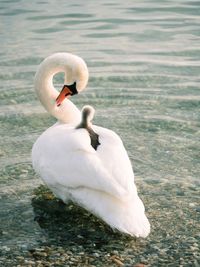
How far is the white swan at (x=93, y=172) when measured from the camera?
6418 mm

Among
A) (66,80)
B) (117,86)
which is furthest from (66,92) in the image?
(117,86)

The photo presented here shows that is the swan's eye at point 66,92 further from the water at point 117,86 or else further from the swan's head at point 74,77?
the water at point 117,86

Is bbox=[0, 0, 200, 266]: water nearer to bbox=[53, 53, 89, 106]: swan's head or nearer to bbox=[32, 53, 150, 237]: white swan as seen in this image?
bbox=[32, 53, 150, 237]: white swan

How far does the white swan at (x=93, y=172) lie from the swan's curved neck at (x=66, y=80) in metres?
0.79

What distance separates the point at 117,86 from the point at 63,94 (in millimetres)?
3675

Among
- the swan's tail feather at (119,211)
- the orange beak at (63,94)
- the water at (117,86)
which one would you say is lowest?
the water at (117,86)

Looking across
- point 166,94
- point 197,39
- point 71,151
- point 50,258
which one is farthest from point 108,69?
point 50,258

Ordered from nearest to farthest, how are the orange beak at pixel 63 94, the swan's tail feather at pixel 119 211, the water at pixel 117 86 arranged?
the swan's tail feather at pixel 119 211
the water at pixel 117 86
the orange beak at pixel 63 94

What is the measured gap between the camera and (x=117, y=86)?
12211 mm

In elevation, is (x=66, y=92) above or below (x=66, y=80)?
below

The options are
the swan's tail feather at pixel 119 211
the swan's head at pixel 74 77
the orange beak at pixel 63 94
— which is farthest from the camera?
the orange beak at pixel 63 94

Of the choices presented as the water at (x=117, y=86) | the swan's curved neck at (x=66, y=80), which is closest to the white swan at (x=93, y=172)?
the water at (x=117, y=86)

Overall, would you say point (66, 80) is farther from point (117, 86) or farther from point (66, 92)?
point (117, 86)

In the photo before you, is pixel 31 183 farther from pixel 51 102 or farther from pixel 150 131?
pixel 150 131
